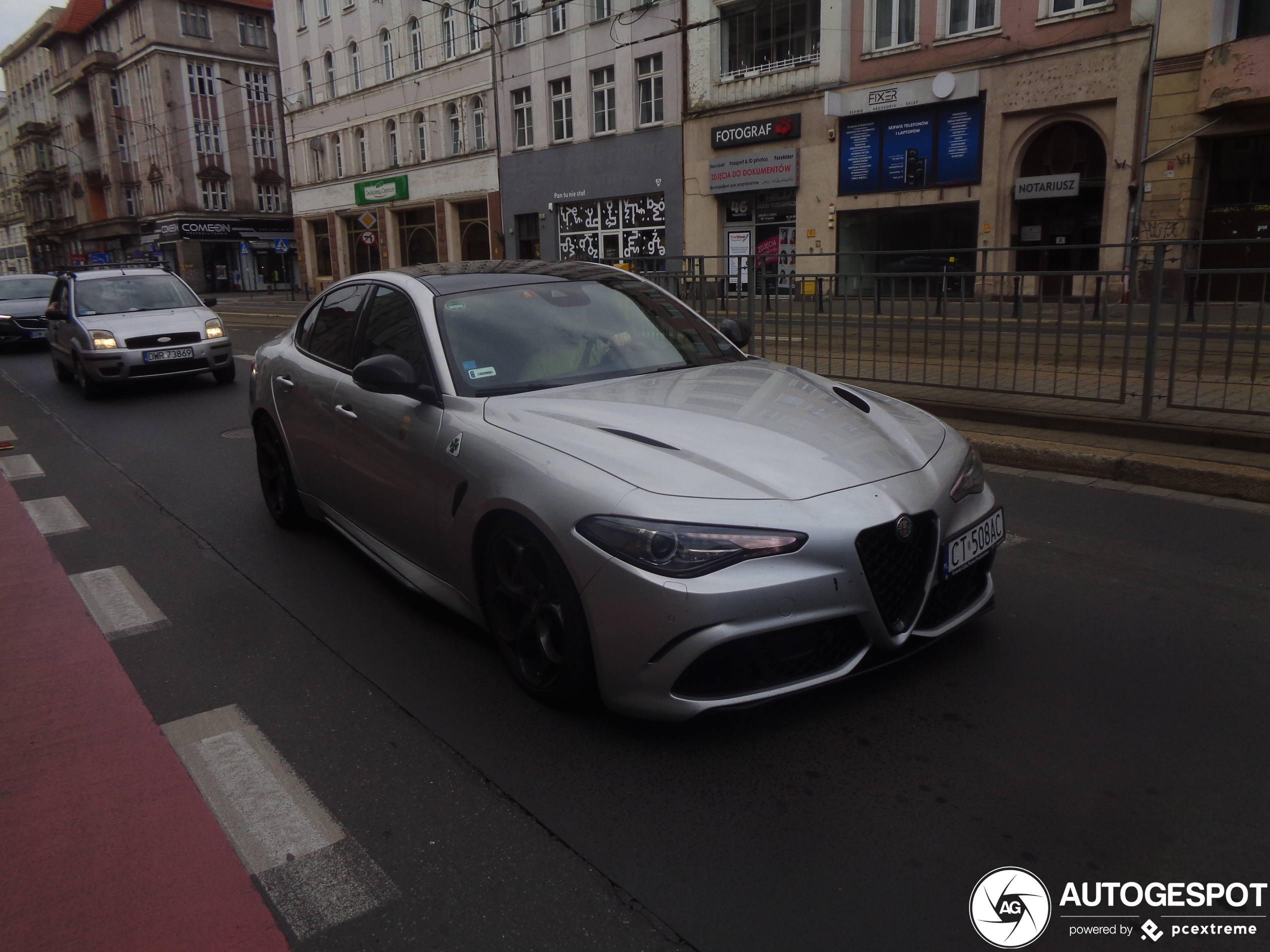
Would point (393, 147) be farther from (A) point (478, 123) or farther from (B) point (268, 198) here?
(B) point (268, 198)

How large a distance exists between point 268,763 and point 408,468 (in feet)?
4.25

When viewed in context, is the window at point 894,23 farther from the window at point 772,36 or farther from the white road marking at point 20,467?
the white road marking at point 20,467

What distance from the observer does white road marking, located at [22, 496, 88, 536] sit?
6293 millimetres

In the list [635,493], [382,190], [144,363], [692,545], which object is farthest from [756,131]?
Answer: [692,545]

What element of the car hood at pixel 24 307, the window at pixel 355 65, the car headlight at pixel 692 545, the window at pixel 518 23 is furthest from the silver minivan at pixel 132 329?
the window at pixel 355 65

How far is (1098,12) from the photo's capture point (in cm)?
2127

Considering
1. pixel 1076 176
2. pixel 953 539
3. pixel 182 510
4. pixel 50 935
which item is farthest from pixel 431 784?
pixel 1076 176

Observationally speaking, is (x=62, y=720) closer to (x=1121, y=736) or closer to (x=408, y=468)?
(x=408, y=468)

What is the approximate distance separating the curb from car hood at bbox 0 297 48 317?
1928 centimetres

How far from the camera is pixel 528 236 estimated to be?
37156 millimetres

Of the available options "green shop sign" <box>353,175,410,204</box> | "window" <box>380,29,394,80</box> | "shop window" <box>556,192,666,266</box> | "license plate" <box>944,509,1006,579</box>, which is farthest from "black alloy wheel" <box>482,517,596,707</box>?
"window" <box>380,29,394,80</box>

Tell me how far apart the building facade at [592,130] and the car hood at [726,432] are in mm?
26033

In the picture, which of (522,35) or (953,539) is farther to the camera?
(522,35)

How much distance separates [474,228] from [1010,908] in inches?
1563
